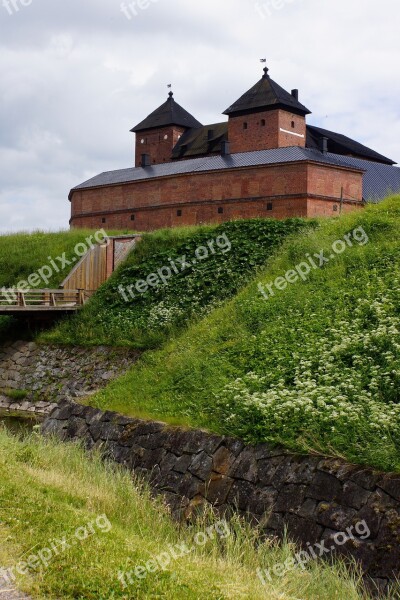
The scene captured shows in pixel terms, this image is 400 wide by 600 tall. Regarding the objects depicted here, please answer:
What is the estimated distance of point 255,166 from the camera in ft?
122

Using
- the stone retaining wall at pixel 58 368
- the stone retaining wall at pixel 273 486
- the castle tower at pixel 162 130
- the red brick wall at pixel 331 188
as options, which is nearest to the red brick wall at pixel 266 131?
the red brick wall at pixel 331 188

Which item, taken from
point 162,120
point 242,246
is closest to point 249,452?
point 242,246

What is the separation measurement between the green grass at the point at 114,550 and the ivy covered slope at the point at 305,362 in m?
1.83

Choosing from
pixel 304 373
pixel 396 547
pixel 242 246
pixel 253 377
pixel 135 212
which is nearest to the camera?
pixel 396 547

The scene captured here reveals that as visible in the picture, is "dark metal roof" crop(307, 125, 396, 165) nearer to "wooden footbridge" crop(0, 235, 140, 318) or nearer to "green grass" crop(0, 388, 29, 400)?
"wooden footbridge" crop(0, 235, 140, 318)

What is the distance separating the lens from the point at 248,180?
123ft

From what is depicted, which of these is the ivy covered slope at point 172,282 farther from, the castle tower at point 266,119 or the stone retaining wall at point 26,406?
the castle tower at point 266,119

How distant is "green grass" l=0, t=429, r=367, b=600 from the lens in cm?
616

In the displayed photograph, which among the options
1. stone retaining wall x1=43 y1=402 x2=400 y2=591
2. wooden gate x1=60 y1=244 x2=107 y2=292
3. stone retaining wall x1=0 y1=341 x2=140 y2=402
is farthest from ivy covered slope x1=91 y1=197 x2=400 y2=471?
wooden gate x1=60 y1=244 x2=107 y2=292

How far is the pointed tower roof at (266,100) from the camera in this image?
158ft

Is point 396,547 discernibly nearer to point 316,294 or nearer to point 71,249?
point 316,294

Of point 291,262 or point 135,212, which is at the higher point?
point 135,212

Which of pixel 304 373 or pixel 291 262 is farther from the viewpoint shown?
pixel 291 262

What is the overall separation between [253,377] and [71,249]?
21.1m
